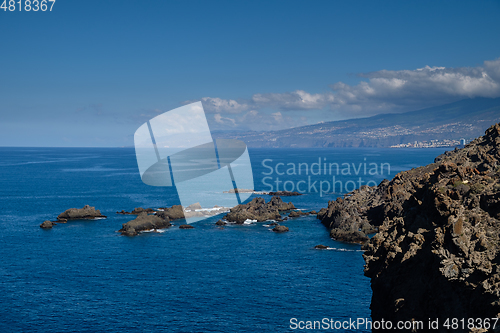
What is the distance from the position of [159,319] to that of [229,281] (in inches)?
553

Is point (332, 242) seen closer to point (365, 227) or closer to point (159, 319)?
point (365, 227)

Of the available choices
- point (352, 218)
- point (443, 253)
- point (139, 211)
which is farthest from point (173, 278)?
point (139, 211)

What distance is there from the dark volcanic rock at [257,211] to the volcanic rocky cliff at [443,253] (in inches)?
2278

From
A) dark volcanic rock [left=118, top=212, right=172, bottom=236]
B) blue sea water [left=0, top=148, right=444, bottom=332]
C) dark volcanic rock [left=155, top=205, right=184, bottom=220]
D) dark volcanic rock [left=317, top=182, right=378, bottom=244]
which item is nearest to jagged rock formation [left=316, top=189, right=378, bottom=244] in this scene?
dark volcanic rock [left=317, top=182, right=378, bottom=244]

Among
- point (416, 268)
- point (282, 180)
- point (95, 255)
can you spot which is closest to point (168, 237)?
point (95, 255)

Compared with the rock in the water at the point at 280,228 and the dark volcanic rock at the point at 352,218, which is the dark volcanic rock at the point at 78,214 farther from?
the dark volcanic rock at the point at 352,218

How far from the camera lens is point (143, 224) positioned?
297ft

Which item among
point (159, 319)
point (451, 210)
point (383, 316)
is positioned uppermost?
point (451, 210)

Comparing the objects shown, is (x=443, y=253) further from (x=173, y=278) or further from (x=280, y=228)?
(x=280, y=228)

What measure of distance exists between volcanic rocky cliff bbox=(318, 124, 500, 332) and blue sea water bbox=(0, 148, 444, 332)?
12.3 m

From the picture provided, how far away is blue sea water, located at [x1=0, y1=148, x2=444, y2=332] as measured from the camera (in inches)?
1826

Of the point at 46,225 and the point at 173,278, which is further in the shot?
the point at 46,225

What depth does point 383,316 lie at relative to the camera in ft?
122

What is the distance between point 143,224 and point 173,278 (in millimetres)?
33008
